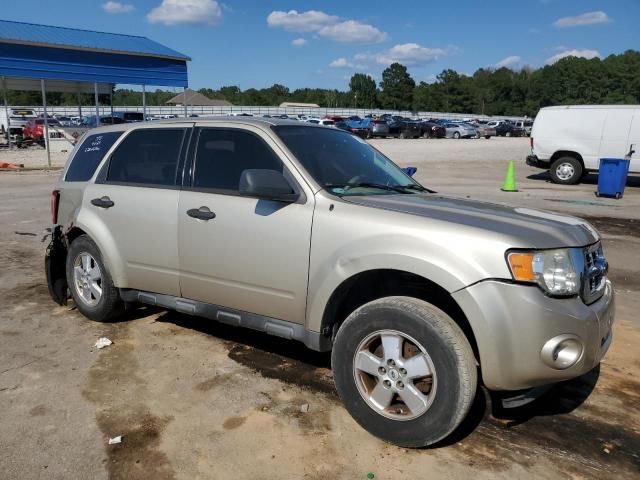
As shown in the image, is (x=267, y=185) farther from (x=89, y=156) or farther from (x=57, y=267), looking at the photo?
(x=57, y=267)

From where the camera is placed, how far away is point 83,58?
23188 millimetres

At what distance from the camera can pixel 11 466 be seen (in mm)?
2854

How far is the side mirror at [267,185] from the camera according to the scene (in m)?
3.35

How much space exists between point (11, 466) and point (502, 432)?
107 inches

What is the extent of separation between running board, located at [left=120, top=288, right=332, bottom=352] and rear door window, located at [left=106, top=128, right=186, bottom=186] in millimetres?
896

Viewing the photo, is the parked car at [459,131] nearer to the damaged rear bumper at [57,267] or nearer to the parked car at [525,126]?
the parked car at [525,126]

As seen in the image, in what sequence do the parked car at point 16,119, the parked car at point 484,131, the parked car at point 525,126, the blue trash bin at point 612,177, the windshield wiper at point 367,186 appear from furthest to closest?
the parked car at point 525,126 → the parked car at point 484,131 → the parked car at point 16,119 → the blue trash bin at point 612,177 → the windshield wiper at point 367,186

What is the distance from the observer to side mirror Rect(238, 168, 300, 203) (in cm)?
335

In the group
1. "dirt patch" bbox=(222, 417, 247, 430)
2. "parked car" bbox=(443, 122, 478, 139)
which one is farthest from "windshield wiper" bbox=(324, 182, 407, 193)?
"parked car" bbox=(443, 122, 478, 139)

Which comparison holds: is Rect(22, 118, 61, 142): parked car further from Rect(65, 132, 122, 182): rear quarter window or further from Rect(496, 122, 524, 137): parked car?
Rect(496, 122, 524, 137): parked car

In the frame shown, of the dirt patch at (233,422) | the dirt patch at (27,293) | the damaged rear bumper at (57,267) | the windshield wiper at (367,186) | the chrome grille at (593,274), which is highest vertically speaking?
the windshield wiper at (367,186)

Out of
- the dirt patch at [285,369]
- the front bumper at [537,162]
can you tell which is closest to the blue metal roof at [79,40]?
the front bumper at [537,162]

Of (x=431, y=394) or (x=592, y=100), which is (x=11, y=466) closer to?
(x=431, y=394)

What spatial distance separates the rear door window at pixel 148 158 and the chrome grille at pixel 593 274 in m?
2.85
